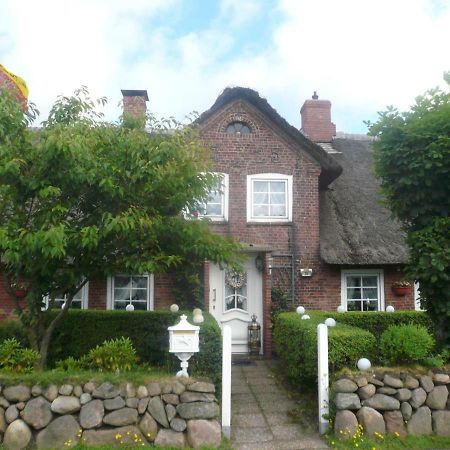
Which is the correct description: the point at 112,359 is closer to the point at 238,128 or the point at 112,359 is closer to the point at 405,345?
the point at 405,345

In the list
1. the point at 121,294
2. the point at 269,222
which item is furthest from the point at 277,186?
the point at 121,294

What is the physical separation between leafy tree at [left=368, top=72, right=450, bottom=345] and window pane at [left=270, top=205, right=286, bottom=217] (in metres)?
4.26

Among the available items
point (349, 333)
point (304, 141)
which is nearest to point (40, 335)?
point (349, 333)

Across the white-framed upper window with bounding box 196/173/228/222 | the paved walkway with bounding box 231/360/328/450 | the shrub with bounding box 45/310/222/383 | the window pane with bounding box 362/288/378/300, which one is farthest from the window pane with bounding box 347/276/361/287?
the shrub with bounding box 45/310/222/383

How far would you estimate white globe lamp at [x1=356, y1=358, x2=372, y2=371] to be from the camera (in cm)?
567

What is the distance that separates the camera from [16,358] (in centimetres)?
581

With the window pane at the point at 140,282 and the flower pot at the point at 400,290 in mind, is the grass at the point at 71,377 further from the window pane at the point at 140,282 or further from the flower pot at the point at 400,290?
the flower pot at the point at 400,290

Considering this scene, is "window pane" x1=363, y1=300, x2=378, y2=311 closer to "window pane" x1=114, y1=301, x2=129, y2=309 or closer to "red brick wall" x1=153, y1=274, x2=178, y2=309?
→ "red brick wall" x1=153, y1=274, x2=178, y2=309

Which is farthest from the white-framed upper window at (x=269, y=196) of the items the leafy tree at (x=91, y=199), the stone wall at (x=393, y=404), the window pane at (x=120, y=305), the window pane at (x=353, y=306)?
the stone wall at (x=393, y=404)

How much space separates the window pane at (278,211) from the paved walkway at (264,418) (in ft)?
13.1

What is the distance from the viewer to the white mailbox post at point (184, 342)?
5551 mm

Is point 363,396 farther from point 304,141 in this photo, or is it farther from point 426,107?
point 304,141

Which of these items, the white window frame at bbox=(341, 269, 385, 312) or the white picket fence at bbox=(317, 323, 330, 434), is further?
the white window frame at bbox=(341, 269, 385, 312)

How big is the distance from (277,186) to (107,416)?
23.2 feet
